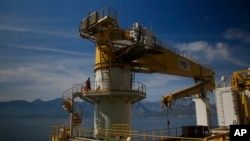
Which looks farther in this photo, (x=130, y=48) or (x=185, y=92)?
(x=185, y=92)

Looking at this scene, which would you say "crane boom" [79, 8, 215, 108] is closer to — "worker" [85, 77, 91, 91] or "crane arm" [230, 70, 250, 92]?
"worker" [85, 77, 91, 91]

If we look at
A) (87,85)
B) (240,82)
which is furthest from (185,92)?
(87,85)

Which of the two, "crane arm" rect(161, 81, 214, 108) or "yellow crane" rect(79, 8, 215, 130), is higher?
"yellow crane" rect(79, 8, 215, 130)

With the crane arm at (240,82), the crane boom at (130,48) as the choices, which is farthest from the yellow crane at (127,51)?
the crane arm at (240,82)

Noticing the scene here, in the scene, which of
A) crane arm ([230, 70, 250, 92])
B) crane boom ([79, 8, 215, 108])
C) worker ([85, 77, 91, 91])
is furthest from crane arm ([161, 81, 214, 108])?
worker ([85, 77, 91, 91])

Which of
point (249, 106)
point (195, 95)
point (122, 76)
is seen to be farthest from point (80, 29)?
point (249, 106)

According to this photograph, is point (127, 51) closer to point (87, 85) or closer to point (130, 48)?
point (130, 48)

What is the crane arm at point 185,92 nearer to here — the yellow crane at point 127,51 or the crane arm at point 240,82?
the yellow crane at point 127,51

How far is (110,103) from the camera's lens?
21562 millimetres

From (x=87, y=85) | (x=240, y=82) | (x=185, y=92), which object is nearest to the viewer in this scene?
(x=240, y=82)

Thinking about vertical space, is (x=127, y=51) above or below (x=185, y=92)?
above

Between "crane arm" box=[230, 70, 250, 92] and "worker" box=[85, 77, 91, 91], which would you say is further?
"worker" box=[85, 77, 91, 91]

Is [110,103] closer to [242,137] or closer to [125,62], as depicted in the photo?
[125,62]

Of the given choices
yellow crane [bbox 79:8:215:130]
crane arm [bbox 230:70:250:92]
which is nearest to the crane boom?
yellow crane [bbox 79:8:215:130]
